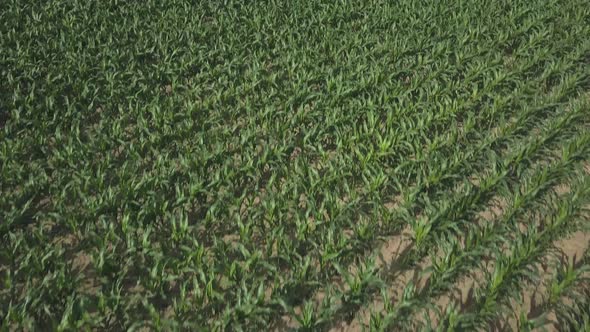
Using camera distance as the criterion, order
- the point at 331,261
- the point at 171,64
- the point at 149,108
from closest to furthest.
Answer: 1. the point at 331,261
2. the point at 149,108
3. the point at 171,64

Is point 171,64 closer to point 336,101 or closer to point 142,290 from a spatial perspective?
point 336,101

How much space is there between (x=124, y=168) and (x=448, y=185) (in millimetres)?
3220

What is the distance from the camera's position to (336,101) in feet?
20.0

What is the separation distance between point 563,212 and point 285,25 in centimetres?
538

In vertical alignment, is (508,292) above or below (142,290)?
above

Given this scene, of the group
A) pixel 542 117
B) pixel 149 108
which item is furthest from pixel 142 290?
pixel 542 117

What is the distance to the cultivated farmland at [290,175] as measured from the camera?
362 cm

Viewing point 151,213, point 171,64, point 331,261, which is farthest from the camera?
point 171,64

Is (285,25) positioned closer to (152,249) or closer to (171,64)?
(171,64)

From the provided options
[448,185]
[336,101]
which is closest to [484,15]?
[336,101]

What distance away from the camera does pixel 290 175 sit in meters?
4.93

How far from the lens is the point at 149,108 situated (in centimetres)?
580

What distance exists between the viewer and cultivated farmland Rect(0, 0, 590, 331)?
362cm

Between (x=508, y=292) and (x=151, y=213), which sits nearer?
(x=508, y=292)
